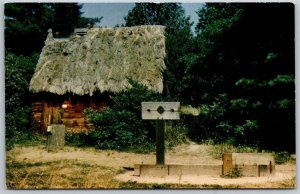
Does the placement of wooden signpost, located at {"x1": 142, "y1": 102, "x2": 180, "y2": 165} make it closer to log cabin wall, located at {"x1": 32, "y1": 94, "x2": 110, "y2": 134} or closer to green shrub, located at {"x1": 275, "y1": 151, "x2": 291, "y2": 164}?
green shrub, located at {"x1": 275, "y1": 151, "x2": 291, "y2": 164}

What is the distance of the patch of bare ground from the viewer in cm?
691

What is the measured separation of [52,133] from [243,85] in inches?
126

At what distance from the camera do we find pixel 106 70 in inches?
364

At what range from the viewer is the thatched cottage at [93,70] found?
9.13 metres

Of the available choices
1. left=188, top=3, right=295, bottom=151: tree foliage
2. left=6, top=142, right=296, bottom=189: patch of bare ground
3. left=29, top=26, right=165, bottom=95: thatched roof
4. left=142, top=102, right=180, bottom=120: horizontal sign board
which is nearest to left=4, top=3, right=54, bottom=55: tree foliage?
left=29, top=26, right=165, bottom=95: thatched roof

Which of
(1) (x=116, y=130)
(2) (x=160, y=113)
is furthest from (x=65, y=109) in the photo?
(2) (x=160, y=113)

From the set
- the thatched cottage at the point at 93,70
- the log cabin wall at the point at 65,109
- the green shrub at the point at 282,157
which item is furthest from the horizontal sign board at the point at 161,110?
the thatched cottage at the point at 93,70

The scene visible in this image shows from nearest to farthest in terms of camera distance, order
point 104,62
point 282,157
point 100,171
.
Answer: point 282,157, point 100,171, point 104,62

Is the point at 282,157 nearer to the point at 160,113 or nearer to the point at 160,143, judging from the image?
the point at 160,143

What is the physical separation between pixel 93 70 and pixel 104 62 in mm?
255

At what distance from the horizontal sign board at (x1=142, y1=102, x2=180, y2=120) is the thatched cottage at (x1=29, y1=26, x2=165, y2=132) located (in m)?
1.82

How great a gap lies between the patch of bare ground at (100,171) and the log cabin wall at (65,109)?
676mm

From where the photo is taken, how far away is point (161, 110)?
720 cm

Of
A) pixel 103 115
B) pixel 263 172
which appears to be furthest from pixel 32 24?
pixel 263 172
